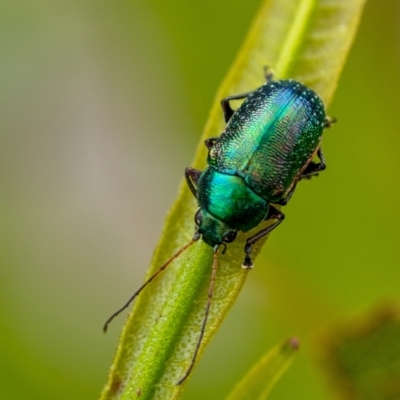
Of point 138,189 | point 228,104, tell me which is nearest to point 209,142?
point 228,104

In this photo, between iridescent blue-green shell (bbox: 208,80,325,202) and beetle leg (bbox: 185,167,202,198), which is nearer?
beetle leg (bbox: 185,167,202,198)

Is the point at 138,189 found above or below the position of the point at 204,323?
below

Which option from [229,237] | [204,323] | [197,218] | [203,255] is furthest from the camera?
[229,237]

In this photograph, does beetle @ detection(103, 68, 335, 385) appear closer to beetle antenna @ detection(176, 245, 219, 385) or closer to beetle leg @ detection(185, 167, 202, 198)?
beetle leg @ detection(185, 167, 202, 198)

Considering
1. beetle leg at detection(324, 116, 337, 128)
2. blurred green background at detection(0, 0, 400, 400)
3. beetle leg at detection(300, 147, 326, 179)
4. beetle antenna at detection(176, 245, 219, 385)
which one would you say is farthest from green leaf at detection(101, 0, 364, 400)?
blurred green background at detection(0, 0, 400, 400)

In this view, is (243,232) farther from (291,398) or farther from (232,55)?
(232,55)

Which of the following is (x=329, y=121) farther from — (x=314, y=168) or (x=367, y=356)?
(x=367, y=356)

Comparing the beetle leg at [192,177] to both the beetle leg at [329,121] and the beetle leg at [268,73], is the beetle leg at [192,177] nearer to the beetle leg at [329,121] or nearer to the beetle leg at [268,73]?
the beetle leg at [268,73]
